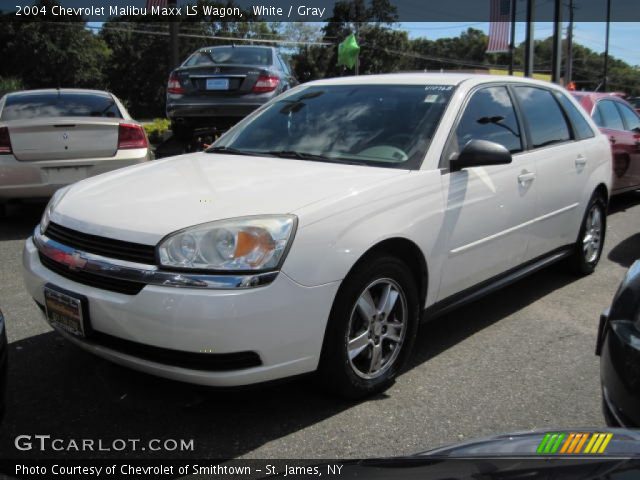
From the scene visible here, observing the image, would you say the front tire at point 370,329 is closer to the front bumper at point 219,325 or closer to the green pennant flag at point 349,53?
the front bumper at point 219,325

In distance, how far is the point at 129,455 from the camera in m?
2.51

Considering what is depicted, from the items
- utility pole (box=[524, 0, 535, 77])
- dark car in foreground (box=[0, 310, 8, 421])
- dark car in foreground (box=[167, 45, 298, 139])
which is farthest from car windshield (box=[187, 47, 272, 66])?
utility pole (box=[524, 0, 535, 77])

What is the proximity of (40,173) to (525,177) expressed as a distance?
469cm

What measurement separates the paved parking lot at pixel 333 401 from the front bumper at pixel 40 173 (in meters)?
2.43

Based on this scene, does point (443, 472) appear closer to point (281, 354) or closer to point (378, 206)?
point (281, 354)

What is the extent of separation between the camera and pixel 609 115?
794 cm

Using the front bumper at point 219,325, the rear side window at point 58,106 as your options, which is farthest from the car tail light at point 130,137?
the front bumper at point 219,325

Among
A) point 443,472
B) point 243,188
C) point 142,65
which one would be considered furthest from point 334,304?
point 142,65

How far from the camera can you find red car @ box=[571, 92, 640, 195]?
25.2 feet

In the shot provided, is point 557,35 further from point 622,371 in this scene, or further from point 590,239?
point 622,371

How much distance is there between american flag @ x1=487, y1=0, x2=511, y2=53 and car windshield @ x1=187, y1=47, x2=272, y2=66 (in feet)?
32.8

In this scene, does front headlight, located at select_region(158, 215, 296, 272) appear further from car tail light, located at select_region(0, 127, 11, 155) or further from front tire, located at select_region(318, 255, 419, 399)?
car tail light, located at select_region(0, 127, 11, 155)

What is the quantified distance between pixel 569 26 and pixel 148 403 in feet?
154

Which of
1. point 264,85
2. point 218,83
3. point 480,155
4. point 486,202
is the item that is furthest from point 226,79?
point 480,155
